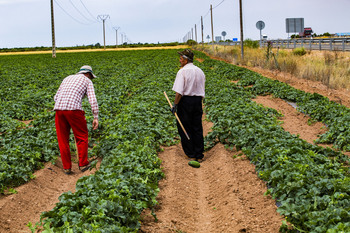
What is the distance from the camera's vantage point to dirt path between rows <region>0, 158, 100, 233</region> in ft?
17.0

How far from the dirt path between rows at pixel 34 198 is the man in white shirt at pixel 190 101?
219 cm

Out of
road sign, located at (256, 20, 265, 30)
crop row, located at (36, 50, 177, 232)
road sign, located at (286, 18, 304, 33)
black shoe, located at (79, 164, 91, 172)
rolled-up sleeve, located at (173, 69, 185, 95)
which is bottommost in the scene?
black shoe, located at (79, 164, 91, 172)

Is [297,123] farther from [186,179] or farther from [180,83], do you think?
[186,179]

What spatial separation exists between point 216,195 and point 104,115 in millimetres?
5467

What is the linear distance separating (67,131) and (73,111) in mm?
487

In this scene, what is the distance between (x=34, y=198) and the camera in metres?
6.00

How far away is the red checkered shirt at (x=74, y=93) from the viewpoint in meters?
6.65

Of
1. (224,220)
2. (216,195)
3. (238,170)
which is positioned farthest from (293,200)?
(238,170)

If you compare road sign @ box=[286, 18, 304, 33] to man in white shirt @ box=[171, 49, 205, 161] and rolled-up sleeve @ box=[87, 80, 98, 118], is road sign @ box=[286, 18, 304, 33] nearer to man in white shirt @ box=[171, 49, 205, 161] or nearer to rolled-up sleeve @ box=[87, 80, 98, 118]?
man in white shirt @ box=[171, 49, 205, 161]

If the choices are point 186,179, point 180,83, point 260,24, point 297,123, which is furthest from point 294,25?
point 186,179

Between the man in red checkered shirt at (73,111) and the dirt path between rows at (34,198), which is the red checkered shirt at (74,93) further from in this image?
the dirt path between rows at (34,198)

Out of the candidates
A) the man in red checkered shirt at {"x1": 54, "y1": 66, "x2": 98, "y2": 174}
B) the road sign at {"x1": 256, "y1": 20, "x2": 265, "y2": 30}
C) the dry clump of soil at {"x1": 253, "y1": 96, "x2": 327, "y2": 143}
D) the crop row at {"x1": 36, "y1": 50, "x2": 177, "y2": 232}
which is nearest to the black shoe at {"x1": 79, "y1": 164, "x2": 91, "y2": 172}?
the man in red checkered shirt at {"x1": 54, "y1": 66, "x2": 98, "y2": 174}

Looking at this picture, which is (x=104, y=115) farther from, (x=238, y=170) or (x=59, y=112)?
(x=238, y=170)

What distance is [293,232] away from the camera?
13.6 feet
